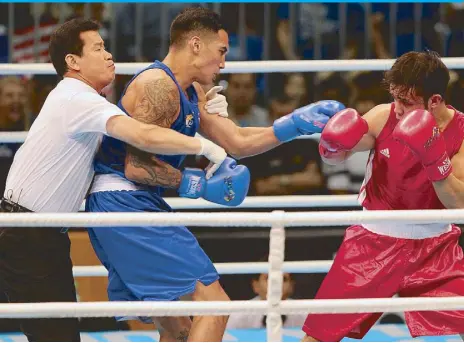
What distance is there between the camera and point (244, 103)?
5027mm

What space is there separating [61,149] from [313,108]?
744mm

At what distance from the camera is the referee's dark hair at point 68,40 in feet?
9.80

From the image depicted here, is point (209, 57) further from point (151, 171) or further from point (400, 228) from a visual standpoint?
point (400, 228)

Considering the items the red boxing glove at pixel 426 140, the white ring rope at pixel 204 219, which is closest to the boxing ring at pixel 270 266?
the white ring rope at pixel 204 219

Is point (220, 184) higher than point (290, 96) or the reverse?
the reverse

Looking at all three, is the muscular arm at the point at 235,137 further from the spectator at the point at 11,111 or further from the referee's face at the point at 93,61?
the spectator at the point at 11,111

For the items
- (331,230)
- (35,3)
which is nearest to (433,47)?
(331,230)

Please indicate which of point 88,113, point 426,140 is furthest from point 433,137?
point 88,113

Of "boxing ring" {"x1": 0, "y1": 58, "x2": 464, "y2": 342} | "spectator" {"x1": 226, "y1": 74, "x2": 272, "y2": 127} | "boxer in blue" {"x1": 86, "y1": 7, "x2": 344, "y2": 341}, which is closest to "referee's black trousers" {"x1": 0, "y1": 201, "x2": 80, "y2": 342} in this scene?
"boxer in blue" {"x1": 86, "y1": 7, "x2": 344, "y2": 341}

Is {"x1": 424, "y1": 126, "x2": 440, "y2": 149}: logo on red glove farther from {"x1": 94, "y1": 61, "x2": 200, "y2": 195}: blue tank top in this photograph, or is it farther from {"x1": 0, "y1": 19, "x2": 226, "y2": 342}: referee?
{"x1": 0, "y1": 19, "x2": 226, "y2": 342}: referee

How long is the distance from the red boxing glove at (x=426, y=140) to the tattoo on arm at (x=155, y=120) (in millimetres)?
611

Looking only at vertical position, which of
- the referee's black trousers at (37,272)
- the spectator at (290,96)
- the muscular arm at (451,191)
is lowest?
the referee's black trousers at (37,272)

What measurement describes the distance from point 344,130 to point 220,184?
0.37 m

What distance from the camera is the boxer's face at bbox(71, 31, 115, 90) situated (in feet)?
9.82
